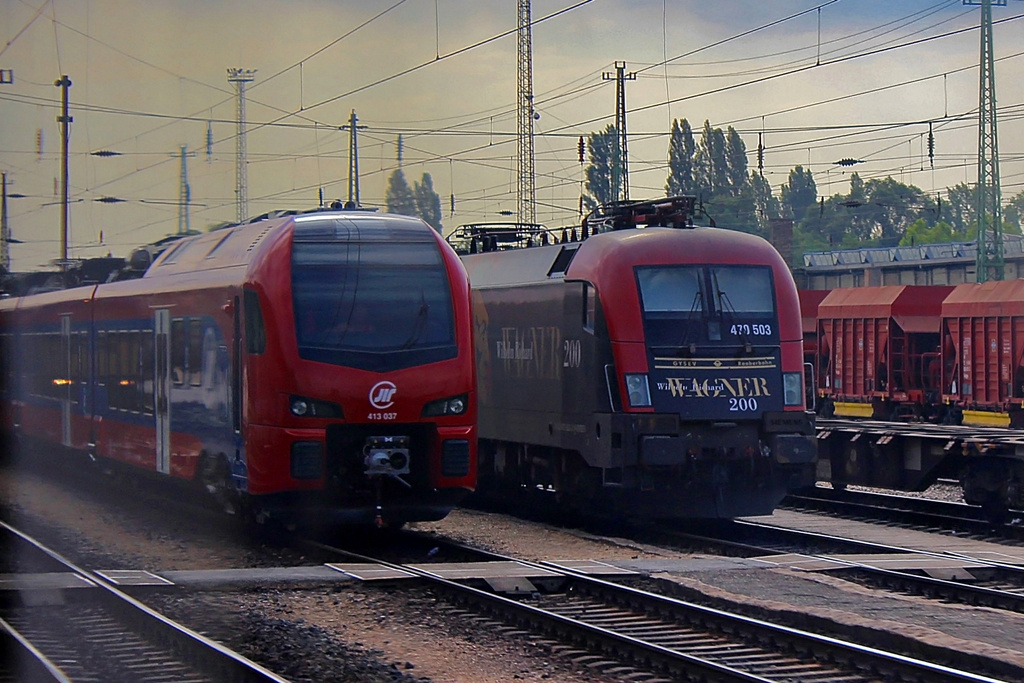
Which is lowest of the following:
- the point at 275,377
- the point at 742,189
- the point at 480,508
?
the point at 480,508

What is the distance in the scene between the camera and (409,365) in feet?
41.5

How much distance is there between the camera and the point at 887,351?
32875 millimetres

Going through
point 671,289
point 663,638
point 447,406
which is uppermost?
point 671,289

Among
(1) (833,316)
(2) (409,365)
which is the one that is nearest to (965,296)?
(1) (833,316)

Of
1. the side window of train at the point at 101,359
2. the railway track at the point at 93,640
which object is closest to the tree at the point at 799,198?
the side window of train at the point at 101,359

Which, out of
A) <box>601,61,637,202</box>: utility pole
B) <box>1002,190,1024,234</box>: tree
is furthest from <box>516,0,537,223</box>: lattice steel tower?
<box>1002,190,1024,234</box>: tree

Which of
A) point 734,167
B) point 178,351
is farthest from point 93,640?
point 734,167

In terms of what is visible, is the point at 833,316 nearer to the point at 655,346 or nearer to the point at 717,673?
the point at 655,346

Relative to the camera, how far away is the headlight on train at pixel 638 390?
545 inches

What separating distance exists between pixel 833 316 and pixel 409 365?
24.1 metres

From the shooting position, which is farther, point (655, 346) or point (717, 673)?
point (655, 346)

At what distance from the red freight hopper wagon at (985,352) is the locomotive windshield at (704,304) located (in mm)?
15062

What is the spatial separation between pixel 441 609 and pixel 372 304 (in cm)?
351

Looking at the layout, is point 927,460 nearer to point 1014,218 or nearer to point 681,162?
point 681,162
